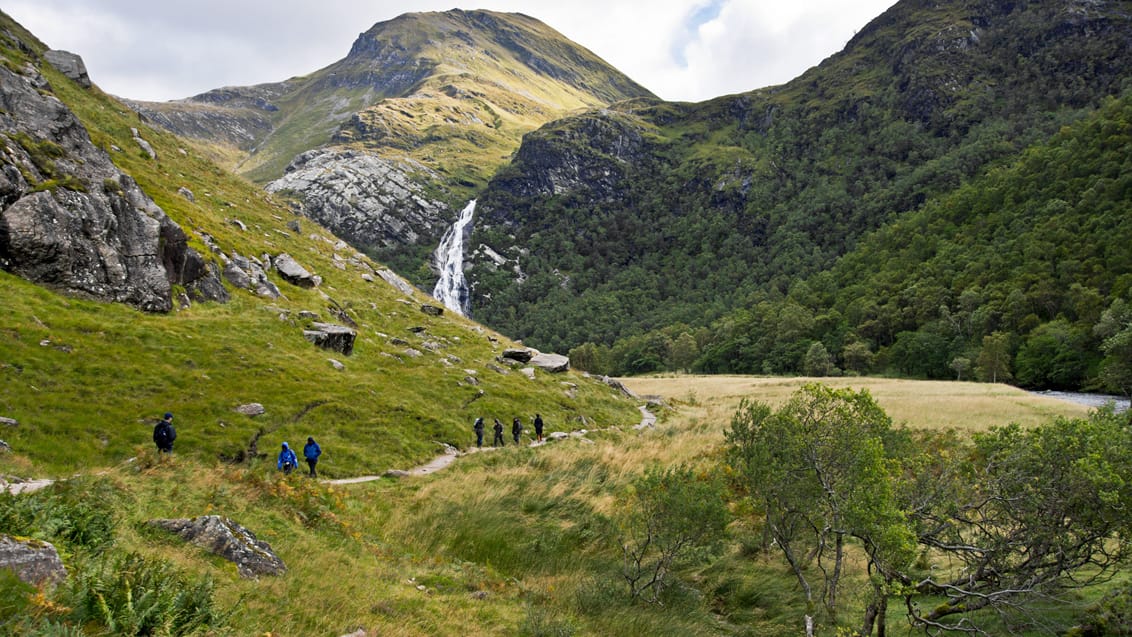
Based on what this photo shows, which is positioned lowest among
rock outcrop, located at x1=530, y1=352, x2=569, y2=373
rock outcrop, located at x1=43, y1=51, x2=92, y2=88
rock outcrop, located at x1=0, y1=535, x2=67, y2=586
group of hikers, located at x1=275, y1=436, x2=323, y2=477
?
group of hikers, located at x1=275, y1=436, x2=323, y2=477

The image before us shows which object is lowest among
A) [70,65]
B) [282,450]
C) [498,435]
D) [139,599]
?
[498,435]

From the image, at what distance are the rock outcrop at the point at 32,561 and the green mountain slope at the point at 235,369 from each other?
7.48 m

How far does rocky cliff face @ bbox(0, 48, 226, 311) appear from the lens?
22656mm

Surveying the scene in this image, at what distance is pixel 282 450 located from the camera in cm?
1742

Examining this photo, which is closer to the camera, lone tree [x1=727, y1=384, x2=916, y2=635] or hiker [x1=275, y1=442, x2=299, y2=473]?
lone tree [x1=727, y1=384, x2=916, y2=635]

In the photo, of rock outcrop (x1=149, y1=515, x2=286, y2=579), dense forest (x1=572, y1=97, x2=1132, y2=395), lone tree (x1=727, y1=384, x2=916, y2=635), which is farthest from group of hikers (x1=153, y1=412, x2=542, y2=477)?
dense forest (x1=572, y1=97, x2=1132, y2=395)

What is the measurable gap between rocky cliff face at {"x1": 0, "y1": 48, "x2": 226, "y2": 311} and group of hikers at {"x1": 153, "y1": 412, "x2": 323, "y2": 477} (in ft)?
36.8

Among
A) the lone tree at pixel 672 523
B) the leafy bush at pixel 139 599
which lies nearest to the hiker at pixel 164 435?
the leafy bush at pixel 139 599

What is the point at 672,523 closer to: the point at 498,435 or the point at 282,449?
the point at 282,449

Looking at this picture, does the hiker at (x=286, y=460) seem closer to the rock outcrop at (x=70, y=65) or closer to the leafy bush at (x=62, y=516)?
the leafy bush at (x=62, y=516)

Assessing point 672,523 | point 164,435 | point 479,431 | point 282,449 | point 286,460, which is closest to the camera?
point 672,523

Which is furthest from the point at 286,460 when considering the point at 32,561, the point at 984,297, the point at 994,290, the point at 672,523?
the point at 984,297

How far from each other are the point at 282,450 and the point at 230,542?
10.0m

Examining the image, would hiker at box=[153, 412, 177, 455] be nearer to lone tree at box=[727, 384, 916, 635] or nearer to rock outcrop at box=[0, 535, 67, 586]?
rock outcrop at box=[0, 535, 67, 586]
